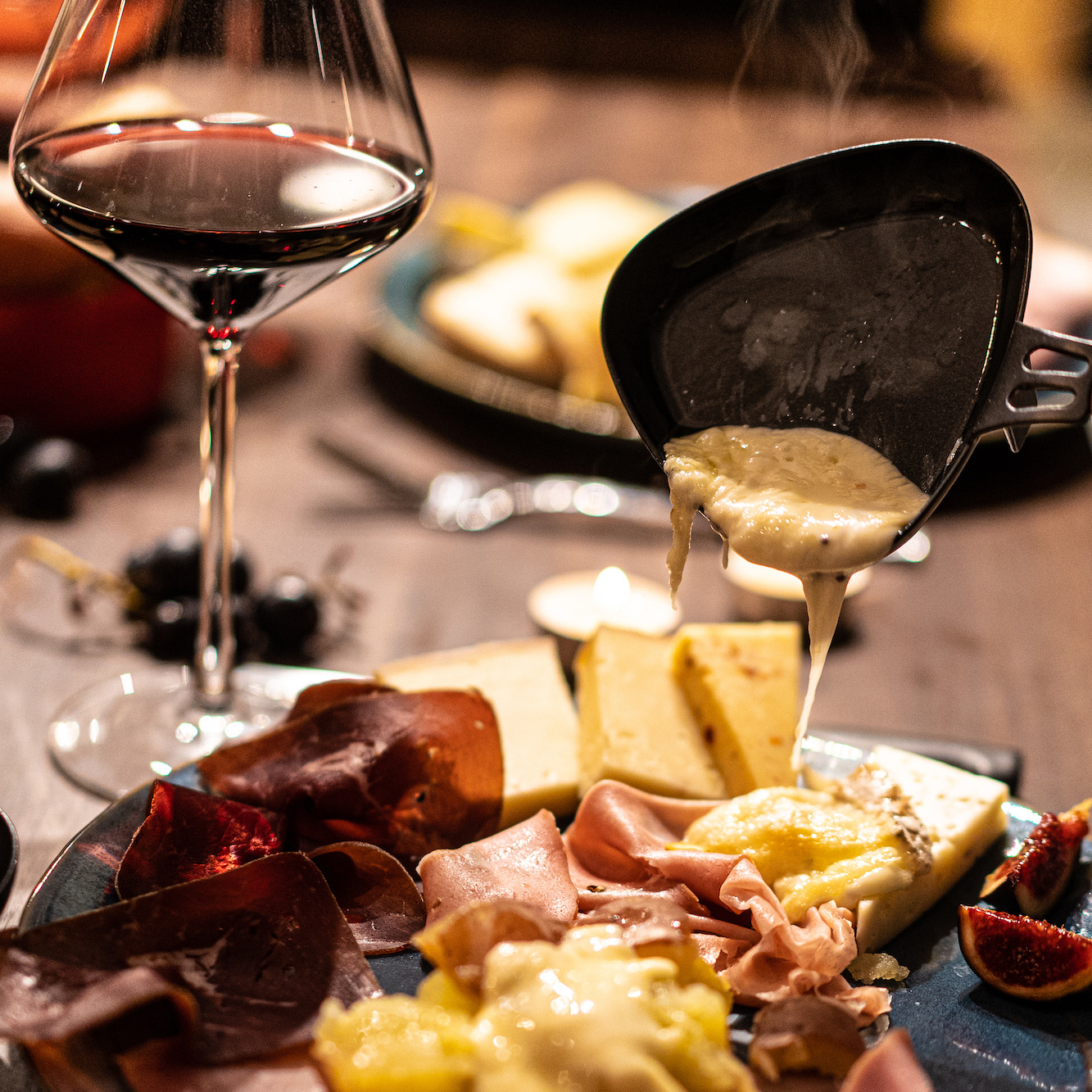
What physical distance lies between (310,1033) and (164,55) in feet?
3.36

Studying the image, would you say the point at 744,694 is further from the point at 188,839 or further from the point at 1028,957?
the point at 188,839

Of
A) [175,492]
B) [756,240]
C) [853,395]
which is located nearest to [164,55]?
[756,240]

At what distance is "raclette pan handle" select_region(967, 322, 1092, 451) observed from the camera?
108 cm

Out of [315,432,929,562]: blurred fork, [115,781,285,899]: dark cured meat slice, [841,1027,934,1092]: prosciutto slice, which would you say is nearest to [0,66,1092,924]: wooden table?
[315,432,929,562]: blurred fork

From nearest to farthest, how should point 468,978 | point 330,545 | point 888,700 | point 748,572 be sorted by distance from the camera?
point 468,978 → point 888,700 → point 748,572 → point 330,545

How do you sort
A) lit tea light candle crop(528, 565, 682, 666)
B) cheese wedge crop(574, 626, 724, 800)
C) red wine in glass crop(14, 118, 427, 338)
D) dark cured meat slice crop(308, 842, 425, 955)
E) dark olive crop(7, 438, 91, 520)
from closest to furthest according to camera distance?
dark cured meat slice crop(308, 842, 425, 955)
red wine in glass crop(14, 118, 427, 338)
cheese wedge crop(574, 626, 724, 800)
lit tea light candle crop(528, 565, 682, 666)
dark olive crop(7, 438, 91, 520)

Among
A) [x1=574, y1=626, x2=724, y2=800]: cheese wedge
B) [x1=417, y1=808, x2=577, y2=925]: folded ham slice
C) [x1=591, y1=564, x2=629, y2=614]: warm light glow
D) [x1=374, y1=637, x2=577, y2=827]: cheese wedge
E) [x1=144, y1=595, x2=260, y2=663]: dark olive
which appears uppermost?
[x1=417, y1=808, x2=577, y2=925]: folded ham slice

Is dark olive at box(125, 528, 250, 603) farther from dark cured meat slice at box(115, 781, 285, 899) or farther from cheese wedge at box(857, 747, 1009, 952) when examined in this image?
cheese wedge at box(857, 747, 1009, 952)

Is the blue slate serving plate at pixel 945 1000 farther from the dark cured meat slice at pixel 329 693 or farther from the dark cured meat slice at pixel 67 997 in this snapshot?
the dark cured meat slice at pixel 329 693

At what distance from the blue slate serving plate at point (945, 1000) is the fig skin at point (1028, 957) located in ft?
0.06

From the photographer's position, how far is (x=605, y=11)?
6398mm

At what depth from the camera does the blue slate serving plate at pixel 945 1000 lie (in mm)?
1028

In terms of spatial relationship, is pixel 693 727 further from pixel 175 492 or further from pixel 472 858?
pixel 175 492

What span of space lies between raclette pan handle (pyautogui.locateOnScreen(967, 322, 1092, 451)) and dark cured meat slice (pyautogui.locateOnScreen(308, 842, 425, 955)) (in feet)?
2.21
